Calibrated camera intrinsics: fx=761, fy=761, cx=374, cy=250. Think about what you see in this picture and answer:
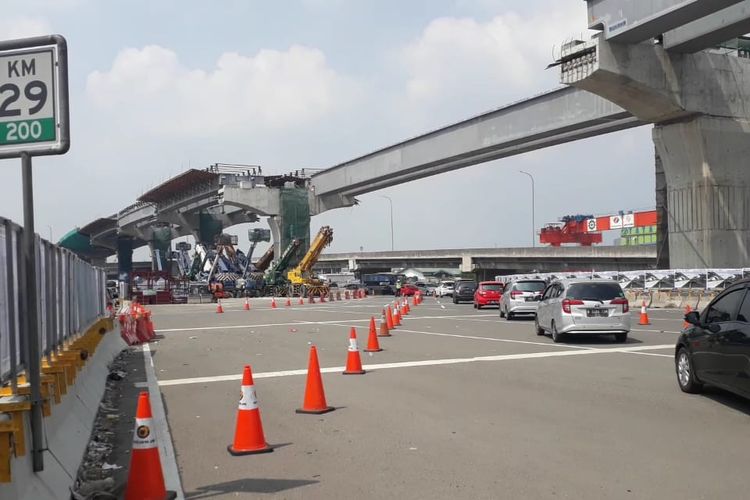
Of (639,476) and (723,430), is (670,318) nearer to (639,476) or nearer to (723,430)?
(723,430)

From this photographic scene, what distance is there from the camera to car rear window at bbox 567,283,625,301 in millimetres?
17781

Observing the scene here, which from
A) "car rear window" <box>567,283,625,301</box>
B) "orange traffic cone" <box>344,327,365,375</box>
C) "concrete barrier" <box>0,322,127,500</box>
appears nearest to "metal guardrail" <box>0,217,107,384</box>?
"concrete barrier" <box>0,322,127,500</box>

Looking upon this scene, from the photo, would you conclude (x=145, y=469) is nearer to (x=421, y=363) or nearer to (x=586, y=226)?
(x=421, y=363)

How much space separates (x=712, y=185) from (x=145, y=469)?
32716 millimetres

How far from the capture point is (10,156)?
17.7 feet

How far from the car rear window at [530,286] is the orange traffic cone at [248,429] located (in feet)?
68.6

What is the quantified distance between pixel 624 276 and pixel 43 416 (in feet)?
122

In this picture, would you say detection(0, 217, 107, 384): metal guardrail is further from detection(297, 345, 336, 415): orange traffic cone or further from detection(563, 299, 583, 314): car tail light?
detection(563, 299, 583, 314): car tail light

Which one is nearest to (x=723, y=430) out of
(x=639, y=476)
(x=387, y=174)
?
(x=639, y=476)

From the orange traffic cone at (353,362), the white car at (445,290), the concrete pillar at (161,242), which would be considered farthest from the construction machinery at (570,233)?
the orange traffic cone at (353,362)

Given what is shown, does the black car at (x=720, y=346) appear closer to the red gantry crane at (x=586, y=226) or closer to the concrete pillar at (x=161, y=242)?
the red gantry crane at (x=586, y=226)

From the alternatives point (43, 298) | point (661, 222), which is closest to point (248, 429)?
point (43, 298)

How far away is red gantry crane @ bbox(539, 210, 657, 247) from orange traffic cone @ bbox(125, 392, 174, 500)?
3747 inches

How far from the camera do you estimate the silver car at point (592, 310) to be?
57.8 feet
